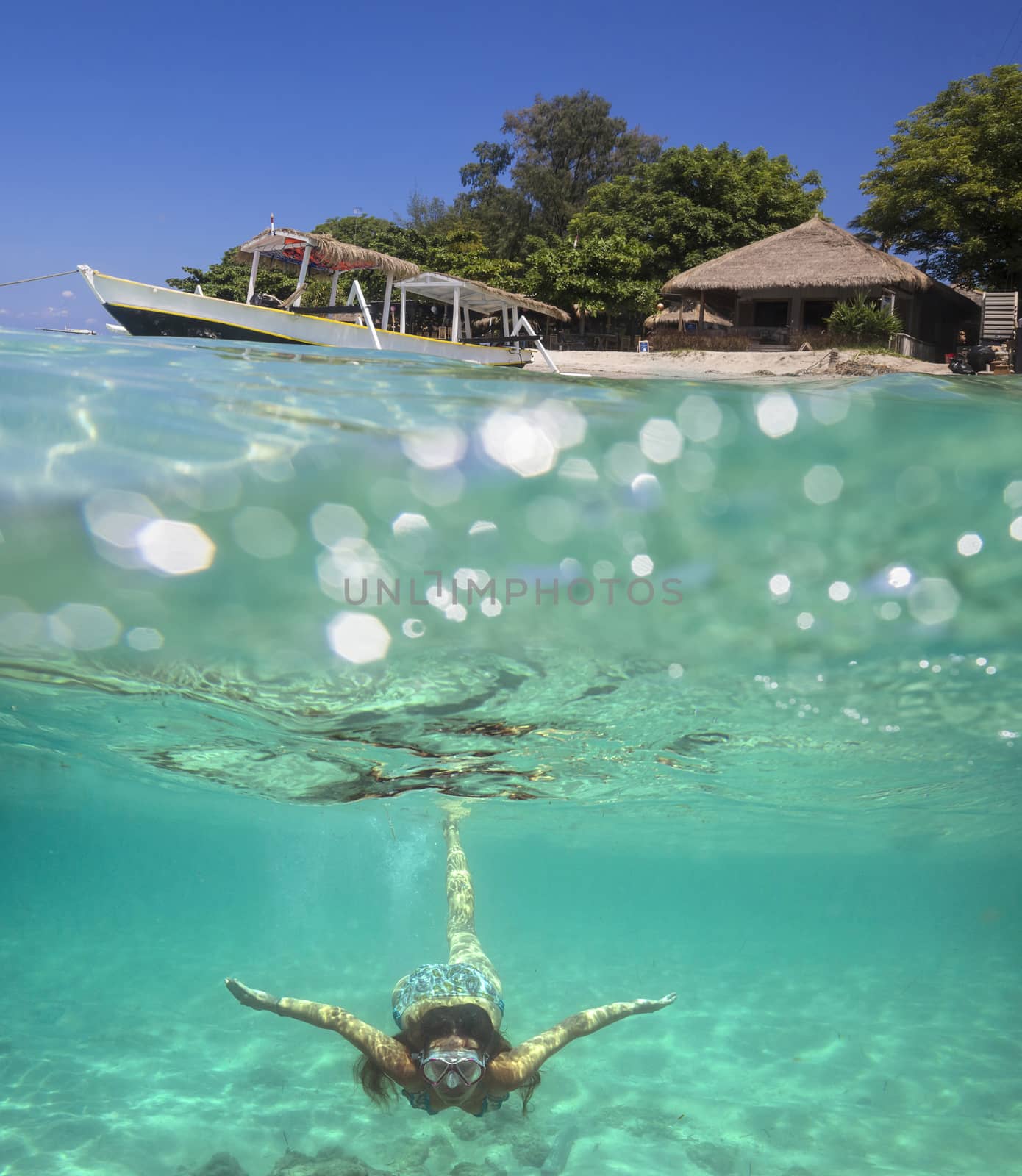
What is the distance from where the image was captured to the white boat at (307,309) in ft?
48.7

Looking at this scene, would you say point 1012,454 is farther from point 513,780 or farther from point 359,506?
point 513,780

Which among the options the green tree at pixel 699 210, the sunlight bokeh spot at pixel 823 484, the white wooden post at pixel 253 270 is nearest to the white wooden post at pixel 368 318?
the white wooden post at pixel 253 270

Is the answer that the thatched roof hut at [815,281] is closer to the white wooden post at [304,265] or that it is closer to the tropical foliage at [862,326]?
the tropical foliage at [862,326]

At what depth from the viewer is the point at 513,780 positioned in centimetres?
1110

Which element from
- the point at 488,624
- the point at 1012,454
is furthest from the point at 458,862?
the point at 1012,454

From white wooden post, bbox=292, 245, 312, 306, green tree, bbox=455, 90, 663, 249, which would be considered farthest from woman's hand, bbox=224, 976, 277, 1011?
green tree, bbox=455, 90, 663, 249

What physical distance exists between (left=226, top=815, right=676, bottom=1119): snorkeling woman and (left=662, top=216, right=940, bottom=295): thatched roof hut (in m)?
28.8

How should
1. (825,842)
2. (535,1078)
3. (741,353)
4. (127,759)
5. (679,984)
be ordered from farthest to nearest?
(741,353) → (825,842) → (679,984) → (127,759) → (535,1078)

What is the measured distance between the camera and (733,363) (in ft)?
85.4

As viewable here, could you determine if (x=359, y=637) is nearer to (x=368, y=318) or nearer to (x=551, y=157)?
(x=368, y=318)

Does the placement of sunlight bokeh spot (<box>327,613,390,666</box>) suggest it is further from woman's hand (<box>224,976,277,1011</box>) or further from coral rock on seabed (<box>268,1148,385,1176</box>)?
coral rock on seabed (<box>268,1148,385,1176</box>)

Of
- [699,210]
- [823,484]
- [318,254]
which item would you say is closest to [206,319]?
[318,254]

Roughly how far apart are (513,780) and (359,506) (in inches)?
256

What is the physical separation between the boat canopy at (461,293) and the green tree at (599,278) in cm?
1245
